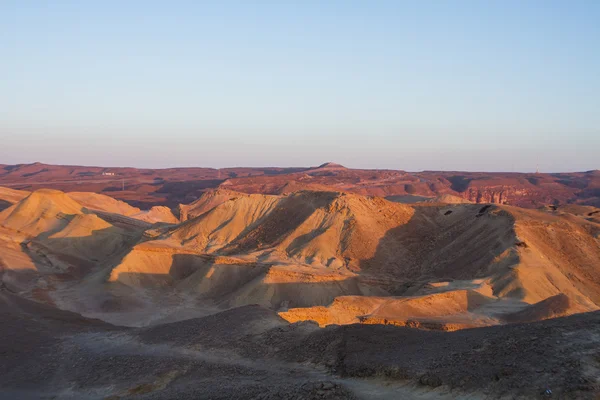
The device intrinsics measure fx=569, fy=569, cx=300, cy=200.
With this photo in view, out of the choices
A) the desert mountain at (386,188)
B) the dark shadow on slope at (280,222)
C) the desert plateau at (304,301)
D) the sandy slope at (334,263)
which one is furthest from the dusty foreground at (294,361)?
the desert mountain at (386,188)

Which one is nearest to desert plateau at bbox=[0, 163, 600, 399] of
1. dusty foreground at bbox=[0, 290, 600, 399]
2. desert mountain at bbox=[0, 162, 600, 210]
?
dusty foreground at bbox=[0, 290, 600, 399]

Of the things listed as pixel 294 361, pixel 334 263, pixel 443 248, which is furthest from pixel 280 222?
pixel 294 361

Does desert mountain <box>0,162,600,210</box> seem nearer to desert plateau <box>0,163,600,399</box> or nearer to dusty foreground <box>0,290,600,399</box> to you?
desert plateau <box>0,163,600,399</box>

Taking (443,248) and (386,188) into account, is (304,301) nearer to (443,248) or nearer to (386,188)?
(443,248)

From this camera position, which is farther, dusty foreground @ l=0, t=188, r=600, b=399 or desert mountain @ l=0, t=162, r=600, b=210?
desert mountain @ l=0, t=162, r=600, b=210

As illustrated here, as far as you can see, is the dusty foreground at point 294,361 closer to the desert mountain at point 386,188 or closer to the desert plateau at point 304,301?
the desert plateau at point 304,301

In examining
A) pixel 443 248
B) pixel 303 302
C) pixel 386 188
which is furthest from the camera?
pixel 386 188

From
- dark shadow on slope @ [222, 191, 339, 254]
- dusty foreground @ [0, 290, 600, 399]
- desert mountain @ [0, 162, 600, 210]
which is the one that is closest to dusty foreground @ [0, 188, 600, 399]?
dusty foreground @ [0, 290, 600, 399]

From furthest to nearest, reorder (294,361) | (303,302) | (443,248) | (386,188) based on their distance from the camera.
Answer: (386,188) → (443,248) → (303,302) → (294,361)

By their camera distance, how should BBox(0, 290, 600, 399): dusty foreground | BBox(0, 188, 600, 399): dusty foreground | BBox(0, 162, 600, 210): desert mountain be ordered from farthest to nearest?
BBox(0, 162, 600, 210): desert mountain < BBox(0, 188, 600, 399): dusty foreground < BBox(0, 290, 600, 399): dusty foreground

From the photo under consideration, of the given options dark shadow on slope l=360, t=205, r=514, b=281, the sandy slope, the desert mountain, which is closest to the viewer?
the sandy slope
